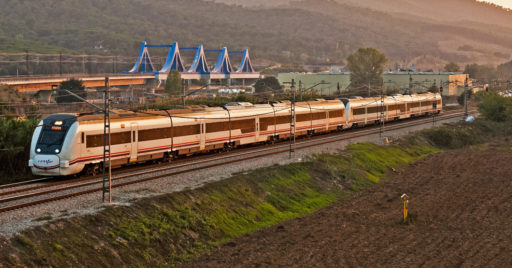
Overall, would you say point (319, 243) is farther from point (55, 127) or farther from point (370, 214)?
point (55, 127)

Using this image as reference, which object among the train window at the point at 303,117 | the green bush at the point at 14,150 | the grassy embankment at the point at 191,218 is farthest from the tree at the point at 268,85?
the green bush at the point at 14,150

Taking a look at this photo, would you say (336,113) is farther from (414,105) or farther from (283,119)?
(414,105)

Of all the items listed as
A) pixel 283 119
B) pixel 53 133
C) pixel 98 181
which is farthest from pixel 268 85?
pixel 98 181

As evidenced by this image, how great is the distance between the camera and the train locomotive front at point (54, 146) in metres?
31.6

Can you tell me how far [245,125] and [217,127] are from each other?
399 centimetres

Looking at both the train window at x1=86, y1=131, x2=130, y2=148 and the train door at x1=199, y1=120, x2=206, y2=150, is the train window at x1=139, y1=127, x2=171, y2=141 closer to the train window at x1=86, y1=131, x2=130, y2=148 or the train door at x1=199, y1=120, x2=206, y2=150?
the train window at x1=86, y1=131, x2=130, y2=148

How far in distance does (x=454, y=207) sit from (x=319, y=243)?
12.8 m

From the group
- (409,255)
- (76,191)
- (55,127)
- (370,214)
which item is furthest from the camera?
(370,214)

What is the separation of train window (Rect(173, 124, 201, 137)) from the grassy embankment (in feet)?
18.5

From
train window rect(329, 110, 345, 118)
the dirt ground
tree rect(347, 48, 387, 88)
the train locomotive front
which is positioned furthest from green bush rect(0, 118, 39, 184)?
tree rect(347, 48, 387, 88)

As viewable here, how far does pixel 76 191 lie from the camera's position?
29391 millimetres

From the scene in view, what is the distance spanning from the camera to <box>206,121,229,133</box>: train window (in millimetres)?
43025

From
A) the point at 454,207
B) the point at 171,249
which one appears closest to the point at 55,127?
the point at 171,249

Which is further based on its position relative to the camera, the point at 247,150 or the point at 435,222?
the point at 247,150
